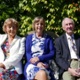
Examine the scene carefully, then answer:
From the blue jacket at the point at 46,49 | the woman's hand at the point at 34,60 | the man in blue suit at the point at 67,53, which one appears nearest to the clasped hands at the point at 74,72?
the man in blue suit at the point at 67,53

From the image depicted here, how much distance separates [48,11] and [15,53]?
8.61ft

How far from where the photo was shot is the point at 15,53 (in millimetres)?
5770

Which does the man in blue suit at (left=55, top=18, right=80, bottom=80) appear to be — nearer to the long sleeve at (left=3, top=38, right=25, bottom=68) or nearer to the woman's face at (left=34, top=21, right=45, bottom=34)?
the woman's face at (left=34, top=21, right=45, bottom=34)

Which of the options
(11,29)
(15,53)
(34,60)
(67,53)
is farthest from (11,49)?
(67,53)

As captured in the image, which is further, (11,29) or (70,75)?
(11,29)

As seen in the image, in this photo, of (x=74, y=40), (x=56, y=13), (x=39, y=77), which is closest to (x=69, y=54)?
(x=74, y=40)

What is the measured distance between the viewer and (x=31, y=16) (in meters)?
8.18

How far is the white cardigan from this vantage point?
5652 millimetres

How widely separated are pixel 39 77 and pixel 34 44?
2.63 feet

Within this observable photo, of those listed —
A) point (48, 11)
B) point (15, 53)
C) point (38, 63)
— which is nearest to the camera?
point (38, 63)

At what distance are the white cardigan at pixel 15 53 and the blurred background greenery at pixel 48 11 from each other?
2.01 metres

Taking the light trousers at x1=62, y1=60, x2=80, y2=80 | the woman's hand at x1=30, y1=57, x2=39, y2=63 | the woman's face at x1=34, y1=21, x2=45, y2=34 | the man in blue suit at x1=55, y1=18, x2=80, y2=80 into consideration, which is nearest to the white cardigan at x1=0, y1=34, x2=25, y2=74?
the woman's hand at x1=30, y1=57, x2=39, y2=63

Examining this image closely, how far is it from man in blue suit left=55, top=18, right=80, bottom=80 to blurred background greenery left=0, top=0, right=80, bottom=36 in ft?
5.92

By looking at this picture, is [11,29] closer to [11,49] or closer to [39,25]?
[11,49]
